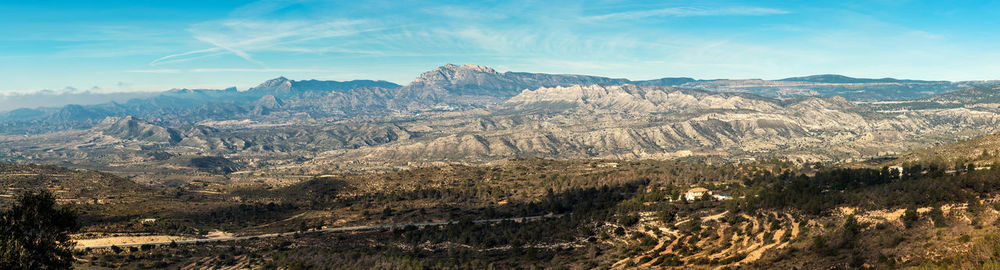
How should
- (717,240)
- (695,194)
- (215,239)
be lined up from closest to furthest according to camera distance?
(717,240) → (215,239) → (695,194)

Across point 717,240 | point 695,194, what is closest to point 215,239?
point 717,240

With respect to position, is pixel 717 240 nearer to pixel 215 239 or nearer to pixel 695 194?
pixel 695 194

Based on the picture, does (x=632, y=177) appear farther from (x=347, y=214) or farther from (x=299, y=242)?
(x=299, y=242)

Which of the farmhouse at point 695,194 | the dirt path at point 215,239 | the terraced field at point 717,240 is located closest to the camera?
the terraced field at point 717,240

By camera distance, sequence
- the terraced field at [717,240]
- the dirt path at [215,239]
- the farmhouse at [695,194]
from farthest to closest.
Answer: the farmhouse at [695,194] → the dirt path at [215,239] → the terraced field at [717,240]

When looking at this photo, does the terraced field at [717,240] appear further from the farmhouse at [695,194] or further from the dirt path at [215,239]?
the dirt path at [215,239]

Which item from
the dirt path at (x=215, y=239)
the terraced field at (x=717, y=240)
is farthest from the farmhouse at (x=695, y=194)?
the dirt path at (x=215, y=239)

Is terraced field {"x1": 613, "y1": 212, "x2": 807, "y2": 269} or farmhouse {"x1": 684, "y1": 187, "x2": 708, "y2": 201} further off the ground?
terraced field {"x1": 613, "y1": 212, "x2": 807, "y2": 269}

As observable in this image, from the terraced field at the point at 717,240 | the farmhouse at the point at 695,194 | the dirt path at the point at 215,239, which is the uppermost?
the terraced field at the point at 717,240

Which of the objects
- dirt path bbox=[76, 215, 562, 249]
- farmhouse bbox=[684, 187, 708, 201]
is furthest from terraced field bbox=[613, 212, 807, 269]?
dirt path bbox=[76, 215, 562, 249]

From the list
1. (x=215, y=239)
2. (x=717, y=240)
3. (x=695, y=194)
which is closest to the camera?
(x=717, y=240)

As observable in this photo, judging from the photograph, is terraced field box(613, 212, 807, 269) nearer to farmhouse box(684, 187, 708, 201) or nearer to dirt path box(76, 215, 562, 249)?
farmhouse box(684, 187, 708, 201)

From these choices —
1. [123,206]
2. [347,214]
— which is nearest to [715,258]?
[347,214]
